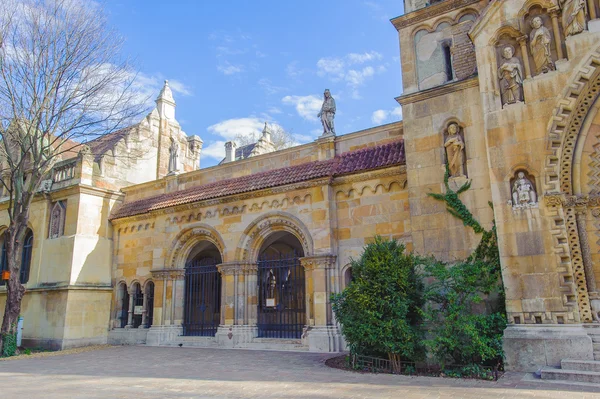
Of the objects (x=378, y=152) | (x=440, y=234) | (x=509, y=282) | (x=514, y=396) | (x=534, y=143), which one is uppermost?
(x=378, y=152)

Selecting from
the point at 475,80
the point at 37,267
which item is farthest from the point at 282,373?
the point at 37,267

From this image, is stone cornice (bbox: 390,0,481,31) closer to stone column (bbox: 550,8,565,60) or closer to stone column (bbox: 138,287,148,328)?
stone column (bbox: 550,8,565,60)

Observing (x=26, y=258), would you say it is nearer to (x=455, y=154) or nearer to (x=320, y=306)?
(x=320, y=306)

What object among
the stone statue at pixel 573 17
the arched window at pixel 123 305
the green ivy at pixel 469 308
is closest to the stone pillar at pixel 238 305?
the arched window at pixel 123 305

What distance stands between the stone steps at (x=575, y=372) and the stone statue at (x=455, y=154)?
13.8ft

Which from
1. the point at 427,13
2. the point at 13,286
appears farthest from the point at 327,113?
the point at 13,286

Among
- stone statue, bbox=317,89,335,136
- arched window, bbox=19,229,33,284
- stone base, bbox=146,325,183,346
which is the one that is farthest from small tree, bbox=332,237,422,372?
arched window, bbox=19,229,33,284

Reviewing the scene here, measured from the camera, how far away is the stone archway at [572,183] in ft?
27.2

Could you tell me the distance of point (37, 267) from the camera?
678 inches

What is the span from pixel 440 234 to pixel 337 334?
13.4ft

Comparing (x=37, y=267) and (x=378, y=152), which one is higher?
(x=378, y=152)

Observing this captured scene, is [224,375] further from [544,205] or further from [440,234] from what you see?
[544,205]

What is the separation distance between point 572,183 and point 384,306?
4.23 metres

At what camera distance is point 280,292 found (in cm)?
1463
